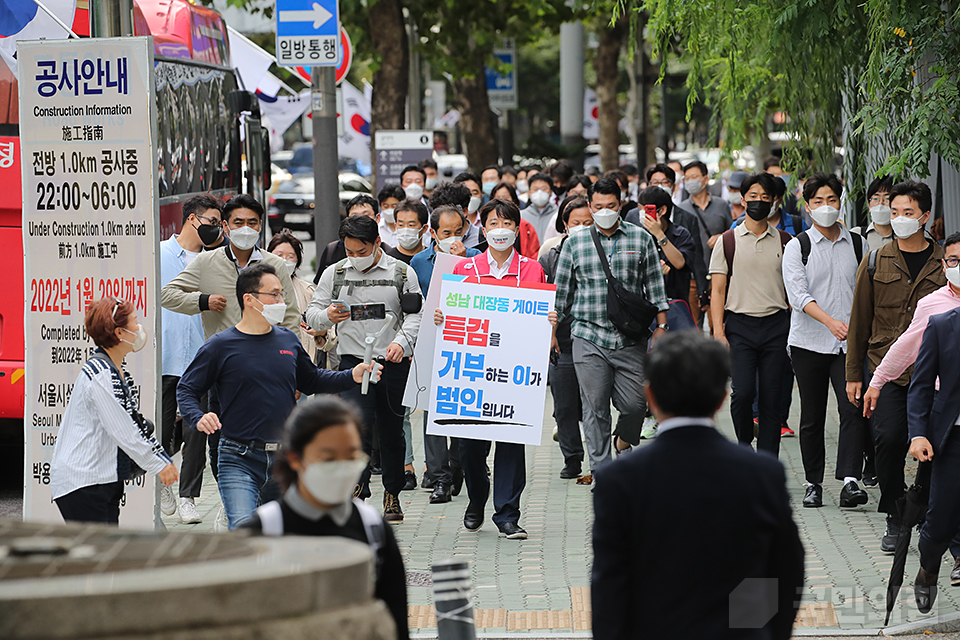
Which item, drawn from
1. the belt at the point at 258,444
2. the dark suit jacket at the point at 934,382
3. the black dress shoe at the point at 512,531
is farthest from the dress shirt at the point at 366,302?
the dark suit jacket at the point at 934,382

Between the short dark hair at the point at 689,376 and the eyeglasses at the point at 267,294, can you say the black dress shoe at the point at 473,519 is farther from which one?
the short dark hair at the point at 689,376

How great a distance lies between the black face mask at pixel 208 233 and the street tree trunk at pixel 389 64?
10433 mm

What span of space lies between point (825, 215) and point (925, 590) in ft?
9.48

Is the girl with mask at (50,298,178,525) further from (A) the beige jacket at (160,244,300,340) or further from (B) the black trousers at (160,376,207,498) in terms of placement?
(B) the black trousers at (160,376,207,498)

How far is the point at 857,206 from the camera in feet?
37.4

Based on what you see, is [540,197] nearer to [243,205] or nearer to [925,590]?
[243,205]

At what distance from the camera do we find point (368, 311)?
7805 mm

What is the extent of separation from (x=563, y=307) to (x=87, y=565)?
5.81 m

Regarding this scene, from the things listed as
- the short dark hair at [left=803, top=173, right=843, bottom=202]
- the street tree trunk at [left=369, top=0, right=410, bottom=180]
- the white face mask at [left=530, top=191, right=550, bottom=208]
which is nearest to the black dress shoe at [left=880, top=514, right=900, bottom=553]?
the short dark hair at [left=803, top=173, right=843, bottom=202]

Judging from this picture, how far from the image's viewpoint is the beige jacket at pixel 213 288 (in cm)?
776

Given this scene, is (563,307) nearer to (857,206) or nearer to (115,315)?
(115,315)

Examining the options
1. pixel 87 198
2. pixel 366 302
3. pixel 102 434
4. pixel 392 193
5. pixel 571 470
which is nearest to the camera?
pixel 102 434

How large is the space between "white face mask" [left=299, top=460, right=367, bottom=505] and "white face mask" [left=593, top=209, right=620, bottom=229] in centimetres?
509

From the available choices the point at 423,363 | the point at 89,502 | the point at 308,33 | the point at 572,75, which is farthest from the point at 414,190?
the point at 572,75
